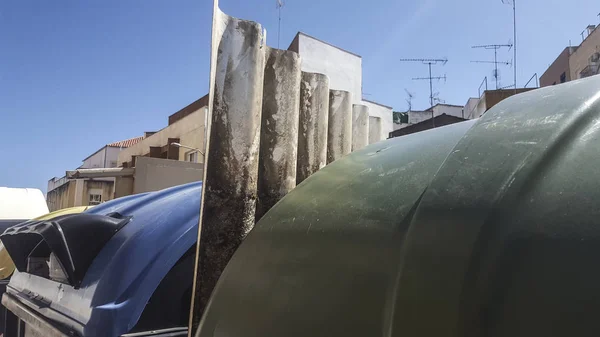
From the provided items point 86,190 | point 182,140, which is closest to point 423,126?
point 86,190

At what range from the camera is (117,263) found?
7.56 ft

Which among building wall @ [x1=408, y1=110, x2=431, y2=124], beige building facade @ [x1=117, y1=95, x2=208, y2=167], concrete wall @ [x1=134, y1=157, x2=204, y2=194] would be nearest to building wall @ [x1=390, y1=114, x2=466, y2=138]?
concrete wall @ [x1=134, y1=157, x2=204, y2=194]

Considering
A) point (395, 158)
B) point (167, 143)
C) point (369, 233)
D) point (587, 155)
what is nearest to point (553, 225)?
point (587, 155)

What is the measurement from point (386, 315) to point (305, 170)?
3.70 ft

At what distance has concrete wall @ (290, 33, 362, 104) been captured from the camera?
19.6 m

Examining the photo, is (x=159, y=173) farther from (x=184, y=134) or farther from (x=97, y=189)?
(x=184, y=134)

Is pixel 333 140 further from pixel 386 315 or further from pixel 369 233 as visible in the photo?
pixel 386 315

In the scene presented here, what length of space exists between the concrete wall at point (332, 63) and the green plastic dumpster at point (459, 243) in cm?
1731

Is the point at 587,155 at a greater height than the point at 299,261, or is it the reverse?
the point at 587,155

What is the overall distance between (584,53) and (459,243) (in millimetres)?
28704

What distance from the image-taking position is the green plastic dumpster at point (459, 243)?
742 mm

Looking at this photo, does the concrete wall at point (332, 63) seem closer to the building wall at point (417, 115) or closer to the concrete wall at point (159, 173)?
the concrete wall at point (159, 173)

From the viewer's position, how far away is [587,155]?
0.83 m

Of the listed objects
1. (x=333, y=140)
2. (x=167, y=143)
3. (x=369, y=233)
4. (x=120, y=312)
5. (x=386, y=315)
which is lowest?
(x=120, y=312)
